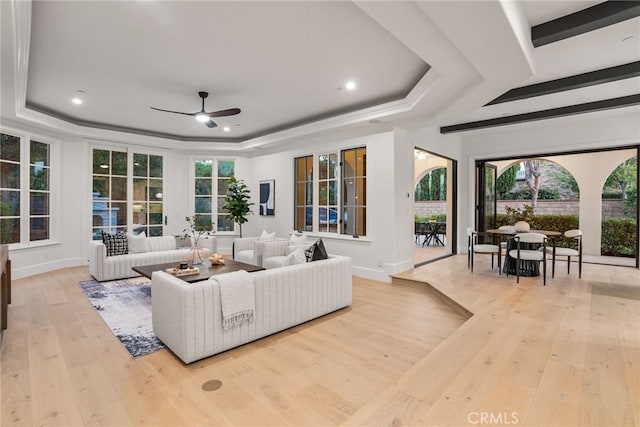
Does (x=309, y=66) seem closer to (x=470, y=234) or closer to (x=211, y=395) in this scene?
(x=211, y=395)

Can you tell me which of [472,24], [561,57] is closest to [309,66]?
[472,24]

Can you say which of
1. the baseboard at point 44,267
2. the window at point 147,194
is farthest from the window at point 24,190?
the window at point 147,194

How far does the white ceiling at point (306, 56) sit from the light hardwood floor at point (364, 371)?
103 inches

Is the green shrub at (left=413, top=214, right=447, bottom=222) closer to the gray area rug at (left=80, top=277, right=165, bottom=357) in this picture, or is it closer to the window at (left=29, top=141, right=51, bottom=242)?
the gray area rug at (left=80, top=277, right=165, bottom=357)

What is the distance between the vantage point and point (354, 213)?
6.11 m

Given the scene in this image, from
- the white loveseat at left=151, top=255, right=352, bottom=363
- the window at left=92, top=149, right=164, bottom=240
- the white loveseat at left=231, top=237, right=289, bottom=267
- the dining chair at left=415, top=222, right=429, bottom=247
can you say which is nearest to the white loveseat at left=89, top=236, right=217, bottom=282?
the white loveseat at left=231, top=237, right=289, bottom=267

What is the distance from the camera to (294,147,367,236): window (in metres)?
6.01

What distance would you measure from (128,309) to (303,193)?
4.12 metres

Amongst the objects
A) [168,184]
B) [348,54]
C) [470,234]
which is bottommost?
[470,234]

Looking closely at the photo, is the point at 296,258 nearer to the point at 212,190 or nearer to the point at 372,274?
the point at 372,274

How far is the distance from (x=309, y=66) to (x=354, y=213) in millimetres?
3011

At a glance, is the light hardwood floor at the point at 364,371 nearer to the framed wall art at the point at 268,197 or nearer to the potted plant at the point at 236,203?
the potted plant at the point at 236,203

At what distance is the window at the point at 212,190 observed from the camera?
833cm

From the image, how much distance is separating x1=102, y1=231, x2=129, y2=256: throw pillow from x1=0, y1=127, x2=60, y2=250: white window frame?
1.52 m
